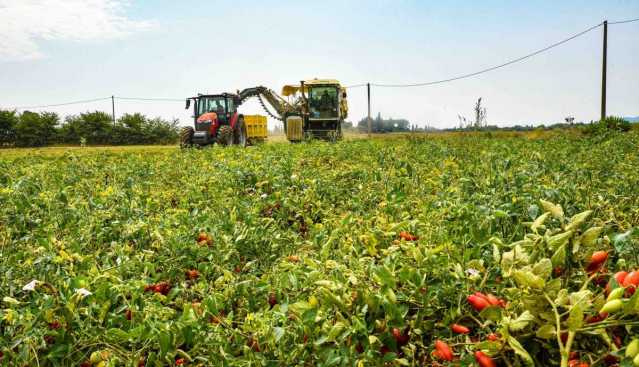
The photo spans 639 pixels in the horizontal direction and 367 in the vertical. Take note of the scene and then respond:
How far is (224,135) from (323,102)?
20.9 ft

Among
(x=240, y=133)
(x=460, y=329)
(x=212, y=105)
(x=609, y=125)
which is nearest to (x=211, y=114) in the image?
(x=212, y=105)

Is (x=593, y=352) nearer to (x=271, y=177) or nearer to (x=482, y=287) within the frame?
(x=482, y=287)

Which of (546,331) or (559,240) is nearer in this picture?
(546,331)

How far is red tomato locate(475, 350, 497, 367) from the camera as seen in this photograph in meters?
1.70

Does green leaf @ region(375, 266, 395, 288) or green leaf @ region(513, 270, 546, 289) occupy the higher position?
green leaf @ region(513, 270, 546, 289)

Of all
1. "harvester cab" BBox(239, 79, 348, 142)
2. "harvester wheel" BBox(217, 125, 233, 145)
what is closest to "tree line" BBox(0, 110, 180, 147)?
"harvester cab" BBox(239, 79, 348, 142)

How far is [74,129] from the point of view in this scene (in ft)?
114

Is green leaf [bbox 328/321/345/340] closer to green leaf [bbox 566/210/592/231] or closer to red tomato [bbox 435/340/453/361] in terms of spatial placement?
red tomato [bbox 435/340/453/361]

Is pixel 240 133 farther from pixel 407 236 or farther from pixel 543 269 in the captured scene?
pixel 543 269

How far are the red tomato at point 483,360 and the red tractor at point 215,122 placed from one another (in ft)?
61.1

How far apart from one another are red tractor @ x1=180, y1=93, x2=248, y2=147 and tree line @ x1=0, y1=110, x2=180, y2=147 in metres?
16.1

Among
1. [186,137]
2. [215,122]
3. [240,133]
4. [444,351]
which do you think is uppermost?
[215,122]

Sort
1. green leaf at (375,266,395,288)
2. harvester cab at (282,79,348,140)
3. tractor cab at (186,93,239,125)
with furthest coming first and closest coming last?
harvester cab at (282,79,348,140)
tractor cab at (186,93,239,125)
green leaf at (375,266,395,288)

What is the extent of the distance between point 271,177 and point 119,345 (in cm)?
396
